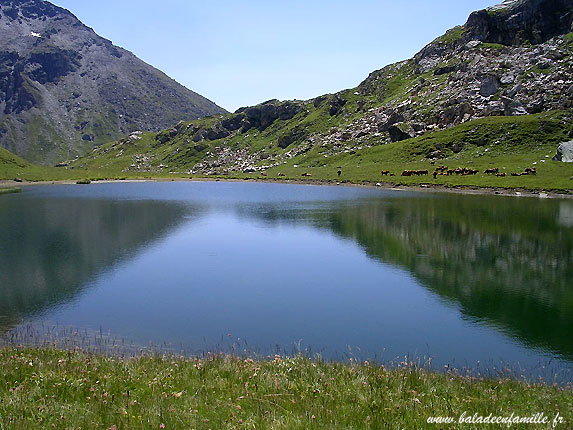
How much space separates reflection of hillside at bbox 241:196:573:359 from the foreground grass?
35.8ft

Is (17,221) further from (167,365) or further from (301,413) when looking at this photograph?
(301,413)

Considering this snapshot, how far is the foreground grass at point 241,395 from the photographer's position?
10.00m

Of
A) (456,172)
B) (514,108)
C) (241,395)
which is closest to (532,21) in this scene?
(514,108)

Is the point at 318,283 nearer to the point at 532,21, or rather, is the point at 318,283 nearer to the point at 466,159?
the point at 466,159

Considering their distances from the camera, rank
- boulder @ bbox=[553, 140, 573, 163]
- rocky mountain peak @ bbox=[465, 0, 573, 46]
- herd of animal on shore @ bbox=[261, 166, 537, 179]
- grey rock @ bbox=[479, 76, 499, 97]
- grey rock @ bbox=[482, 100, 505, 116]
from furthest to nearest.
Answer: rocky mountain peak @ bbox=[465, 0, 573, 46]
grey rock @ bbox=[479, 76, 499, 97]
grey rock @ bbox=[482, 100, 505, 116]
boulder @ bbox=[553, 140, 573, 163]
herd of animal on shore @ bbox=[261, 166, 537, 179]

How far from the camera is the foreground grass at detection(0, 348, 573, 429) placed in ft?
32.8

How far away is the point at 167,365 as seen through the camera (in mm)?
15156

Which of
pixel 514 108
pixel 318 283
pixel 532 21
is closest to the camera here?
pixel 318 283

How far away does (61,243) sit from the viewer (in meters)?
47.3

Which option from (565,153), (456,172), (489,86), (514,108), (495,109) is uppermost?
(489,86)

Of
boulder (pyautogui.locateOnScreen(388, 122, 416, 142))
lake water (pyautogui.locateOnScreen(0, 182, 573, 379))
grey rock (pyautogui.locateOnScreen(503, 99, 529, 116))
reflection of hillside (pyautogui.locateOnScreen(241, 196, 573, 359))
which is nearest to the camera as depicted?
lake water (pyautogui.locateOnScreen(0, 182, 573, 379))

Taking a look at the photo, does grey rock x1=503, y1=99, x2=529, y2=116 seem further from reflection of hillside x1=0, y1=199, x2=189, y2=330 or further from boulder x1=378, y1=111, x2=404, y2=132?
reflection of hillside x1=0, y1=199, x2=189, y2=330

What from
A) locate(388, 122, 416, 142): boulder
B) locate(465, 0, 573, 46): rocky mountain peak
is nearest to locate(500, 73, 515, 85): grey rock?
locate(388, 122, 416, 142): boulder

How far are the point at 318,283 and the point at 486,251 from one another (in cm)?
1841
